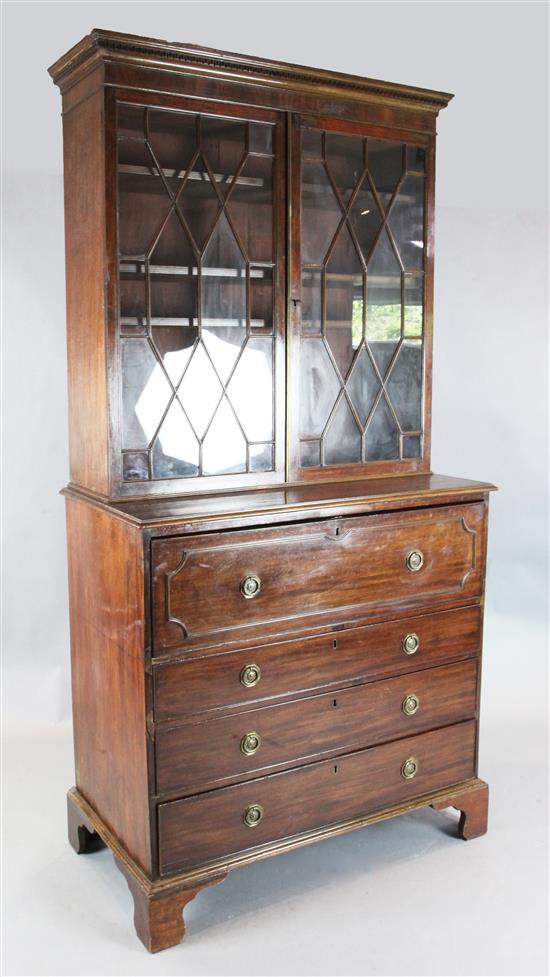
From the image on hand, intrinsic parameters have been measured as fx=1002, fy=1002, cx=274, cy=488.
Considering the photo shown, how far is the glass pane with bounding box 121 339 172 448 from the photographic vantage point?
8.87 feet

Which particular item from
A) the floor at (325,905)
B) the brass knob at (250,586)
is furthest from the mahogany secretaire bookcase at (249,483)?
the floor at (325,905)

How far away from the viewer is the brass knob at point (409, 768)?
2998 mm

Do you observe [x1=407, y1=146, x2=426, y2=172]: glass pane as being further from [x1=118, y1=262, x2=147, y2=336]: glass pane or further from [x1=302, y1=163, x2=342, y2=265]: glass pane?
[x1=118, y1=262, x2=147, y2=336]: glass pane

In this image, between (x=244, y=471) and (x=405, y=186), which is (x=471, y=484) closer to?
(x=244, y=471)

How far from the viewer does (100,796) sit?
287cm

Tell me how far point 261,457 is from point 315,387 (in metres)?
0.28

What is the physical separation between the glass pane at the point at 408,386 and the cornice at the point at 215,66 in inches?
29.7

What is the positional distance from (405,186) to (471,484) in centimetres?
95

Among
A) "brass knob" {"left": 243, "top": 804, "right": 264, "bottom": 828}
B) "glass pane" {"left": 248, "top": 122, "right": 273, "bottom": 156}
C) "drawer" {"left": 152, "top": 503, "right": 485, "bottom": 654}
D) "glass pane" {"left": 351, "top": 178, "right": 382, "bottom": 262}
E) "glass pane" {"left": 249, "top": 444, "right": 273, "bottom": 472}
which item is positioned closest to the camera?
"drawer" {"left": 152, "top": 503, "right": 485, "bottom": 654}

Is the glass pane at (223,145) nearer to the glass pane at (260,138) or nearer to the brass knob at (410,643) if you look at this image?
the glass pane at (260,138)

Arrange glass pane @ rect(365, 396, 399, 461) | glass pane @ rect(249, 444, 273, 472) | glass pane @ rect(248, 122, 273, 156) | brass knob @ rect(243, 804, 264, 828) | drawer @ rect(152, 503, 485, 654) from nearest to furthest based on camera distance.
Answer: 1. drawer @ rect(152, 503, 485, 654)
2. brass knob @ rect(243, 804, 264, 828)
3. glass pane @ rect(248, 122, 273, 156)
4. glass pane @ rect(249, 444, 273, 472)
5. glass pane @ rect(365, 396, 399, 461)

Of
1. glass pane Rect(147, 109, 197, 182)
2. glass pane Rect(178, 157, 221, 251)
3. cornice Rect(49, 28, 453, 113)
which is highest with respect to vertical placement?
cornice Rect(49, 28, 453, 113)

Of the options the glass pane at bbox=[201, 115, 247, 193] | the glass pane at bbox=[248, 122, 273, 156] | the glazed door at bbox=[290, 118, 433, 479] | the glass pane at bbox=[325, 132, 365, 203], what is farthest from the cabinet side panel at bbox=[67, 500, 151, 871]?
the glass pane at bbox=[325, 132, 365, 203]

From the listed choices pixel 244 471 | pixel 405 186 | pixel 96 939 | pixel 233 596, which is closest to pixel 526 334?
pixel 405 186
